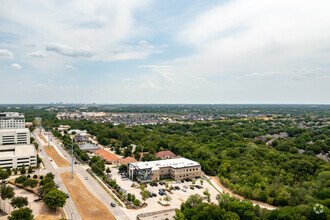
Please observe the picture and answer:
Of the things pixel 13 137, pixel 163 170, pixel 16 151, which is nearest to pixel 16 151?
pixel 16 151

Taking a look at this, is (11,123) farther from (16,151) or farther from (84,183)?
(84,183)

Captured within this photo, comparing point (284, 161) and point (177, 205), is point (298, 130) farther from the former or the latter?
point (177, 205)

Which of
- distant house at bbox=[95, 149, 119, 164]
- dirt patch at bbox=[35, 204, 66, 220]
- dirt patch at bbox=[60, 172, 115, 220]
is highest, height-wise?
distant house at bbox=[95, 149, 119, 164]

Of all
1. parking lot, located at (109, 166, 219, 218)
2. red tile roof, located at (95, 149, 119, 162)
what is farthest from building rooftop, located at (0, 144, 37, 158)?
parking lot, located at (109, 166, 219, 218)

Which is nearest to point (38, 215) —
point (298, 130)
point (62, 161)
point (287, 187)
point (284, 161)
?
point (62, 161)

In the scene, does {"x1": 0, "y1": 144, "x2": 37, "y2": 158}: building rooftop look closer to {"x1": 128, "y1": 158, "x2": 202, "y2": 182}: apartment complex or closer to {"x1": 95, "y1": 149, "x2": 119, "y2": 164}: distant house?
{"x1": 95, "y1": 149, "x2": 119, "y2": 164}: distant house

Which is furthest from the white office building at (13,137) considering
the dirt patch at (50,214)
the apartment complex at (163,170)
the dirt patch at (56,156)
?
the dirt patch at (50,214)
